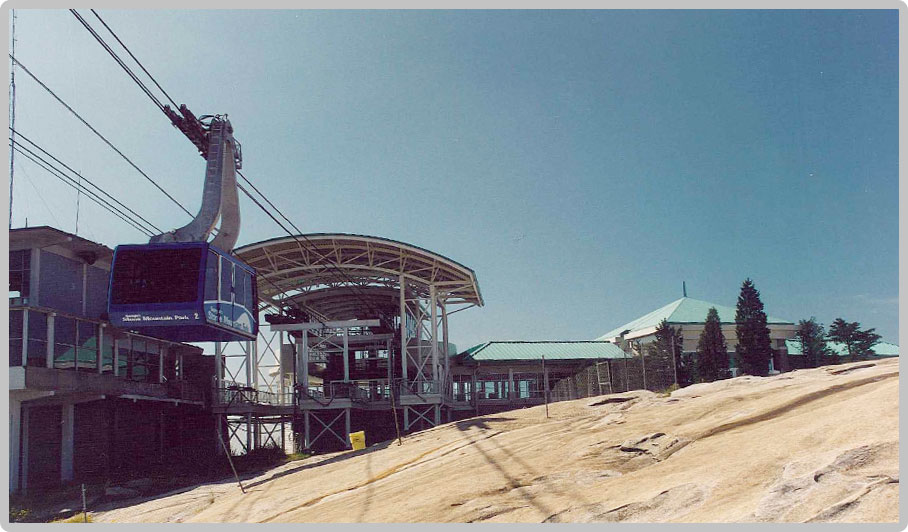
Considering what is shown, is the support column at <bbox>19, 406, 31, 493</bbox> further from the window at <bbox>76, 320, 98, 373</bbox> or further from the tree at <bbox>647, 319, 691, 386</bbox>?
the tree at <bbox>647, 319, 691, 386</bbox>

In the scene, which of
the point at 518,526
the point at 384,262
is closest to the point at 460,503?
the point at 518,526

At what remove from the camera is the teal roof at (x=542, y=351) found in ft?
181

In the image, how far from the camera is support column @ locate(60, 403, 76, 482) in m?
27.9

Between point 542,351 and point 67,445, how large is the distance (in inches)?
1402

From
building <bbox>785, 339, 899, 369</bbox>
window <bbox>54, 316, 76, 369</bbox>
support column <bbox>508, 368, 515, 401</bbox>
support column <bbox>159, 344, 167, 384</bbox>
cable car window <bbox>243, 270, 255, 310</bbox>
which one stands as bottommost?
support column <bbox>508, 368, 515, 401</bbox>

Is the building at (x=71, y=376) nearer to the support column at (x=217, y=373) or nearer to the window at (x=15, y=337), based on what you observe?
the window at (x=15, y=337)

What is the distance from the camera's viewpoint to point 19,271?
26.9 metres

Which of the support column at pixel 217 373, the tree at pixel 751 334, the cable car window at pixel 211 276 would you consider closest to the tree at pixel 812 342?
the tree at pixel 751 334

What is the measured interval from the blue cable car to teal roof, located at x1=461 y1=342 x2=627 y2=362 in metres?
33.0

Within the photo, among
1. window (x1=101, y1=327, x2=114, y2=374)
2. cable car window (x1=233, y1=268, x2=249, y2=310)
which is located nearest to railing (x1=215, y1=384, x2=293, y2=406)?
window (x1=101, y1=327, x2=114, y2=374)

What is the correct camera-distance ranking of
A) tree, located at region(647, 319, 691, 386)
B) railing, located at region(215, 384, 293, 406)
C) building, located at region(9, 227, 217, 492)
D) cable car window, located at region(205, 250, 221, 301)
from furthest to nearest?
tree, located at region(647, 319, 691, 386)
railing, located at region(215, 384, 293, 406)
building, located at region(9, 227, 217, 492)
cable car window, located at region(205, 250, 221, 301)

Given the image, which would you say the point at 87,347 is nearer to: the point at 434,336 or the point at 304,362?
the point at 304,362

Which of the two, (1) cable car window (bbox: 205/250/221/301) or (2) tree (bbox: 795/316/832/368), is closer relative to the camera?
(1) cable car window (bbox: 205/250/221/301)

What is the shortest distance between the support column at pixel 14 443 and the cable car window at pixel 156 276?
726 centimetres
